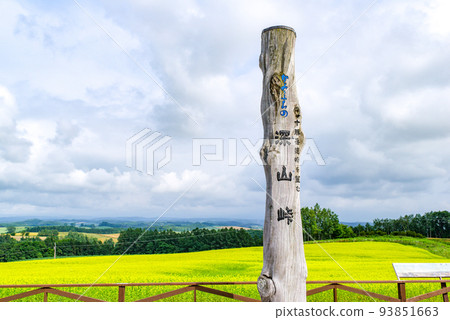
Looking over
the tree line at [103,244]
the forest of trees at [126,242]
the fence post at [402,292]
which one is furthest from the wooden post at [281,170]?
the tree line at [103,244]

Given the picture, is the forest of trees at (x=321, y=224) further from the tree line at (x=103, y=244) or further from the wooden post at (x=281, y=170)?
the wooden post at (x=281, y=170)

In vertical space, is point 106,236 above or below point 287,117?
below

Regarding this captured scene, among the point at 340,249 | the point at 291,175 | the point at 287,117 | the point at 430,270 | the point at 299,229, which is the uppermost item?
the point at 287,117

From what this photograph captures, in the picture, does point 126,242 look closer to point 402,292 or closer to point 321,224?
point 402,292

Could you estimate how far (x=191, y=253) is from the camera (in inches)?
508

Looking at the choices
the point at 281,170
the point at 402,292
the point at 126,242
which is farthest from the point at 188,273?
the point at 281,170

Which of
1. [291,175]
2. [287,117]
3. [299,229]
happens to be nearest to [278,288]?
[299,229]

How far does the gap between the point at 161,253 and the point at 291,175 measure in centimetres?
1045

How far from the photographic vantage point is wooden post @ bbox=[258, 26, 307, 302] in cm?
326

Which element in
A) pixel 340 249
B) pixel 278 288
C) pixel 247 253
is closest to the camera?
pixel 278 288

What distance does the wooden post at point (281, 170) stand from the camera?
10.7 ft
